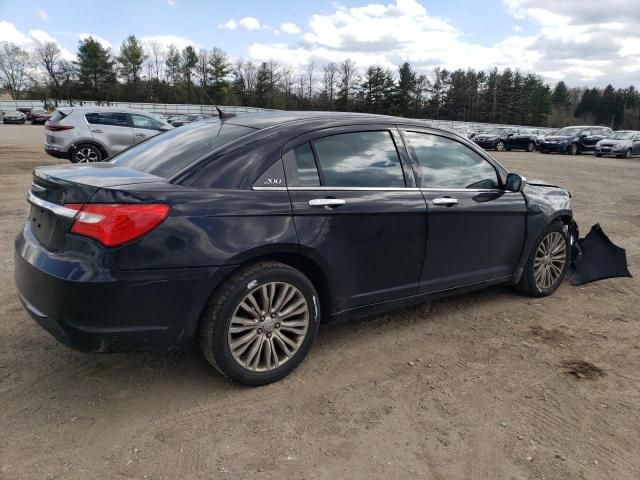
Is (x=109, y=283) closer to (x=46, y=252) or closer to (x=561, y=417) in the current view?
(x=46, y=252)

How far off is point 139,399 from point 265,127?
1821 millimetres

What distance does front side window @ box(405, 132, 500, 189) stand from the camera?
151 inches

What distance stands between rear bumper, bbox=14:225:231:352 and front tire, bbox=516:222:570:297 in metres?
3.07

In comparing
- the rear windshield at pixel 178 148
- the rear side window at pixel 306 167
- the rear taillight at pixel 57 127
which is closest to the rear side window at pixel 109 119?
the rear taillight at pixel 57 127

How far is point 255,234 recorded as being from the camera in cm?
293

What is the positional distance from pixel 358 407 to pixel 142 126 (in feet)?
37.7

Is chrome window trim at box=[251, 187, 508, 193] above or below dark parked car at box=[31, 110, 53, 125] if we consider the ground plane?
above

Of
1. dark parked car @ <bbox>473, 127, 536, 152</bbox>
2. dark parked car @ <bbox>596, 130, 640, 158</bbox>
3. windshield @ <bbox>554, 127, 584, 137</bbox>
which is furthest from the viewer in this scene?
dark parked car @ <bbox>473, 127, 536, 152</bbox>

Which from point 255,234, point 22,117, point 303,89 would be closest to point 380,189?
point 255,234

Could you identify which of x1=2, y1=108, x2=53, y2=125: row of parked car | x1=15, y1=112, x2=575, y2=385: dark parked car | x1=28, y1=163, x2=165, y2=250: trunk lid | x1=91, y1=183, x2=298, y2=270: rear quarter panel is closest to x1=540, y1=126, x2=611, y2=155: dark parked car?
x1=15, y1=112, x2=575, y2=385: dark parked car

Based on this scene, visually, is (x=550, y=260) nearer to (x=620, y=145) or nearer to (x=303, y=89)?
(x=620, y=145)

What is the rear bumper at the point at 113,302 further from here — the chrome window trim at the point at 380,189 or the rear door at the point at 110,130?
the rear door at the point at 110,130

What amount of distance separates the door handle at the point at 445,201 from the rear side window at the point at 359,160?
0.97ft

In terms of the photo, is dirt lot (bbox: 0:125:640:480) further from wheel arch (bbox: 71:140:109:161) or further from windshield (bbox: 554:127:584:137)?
windshield (bbox: 554:127:584:137)
